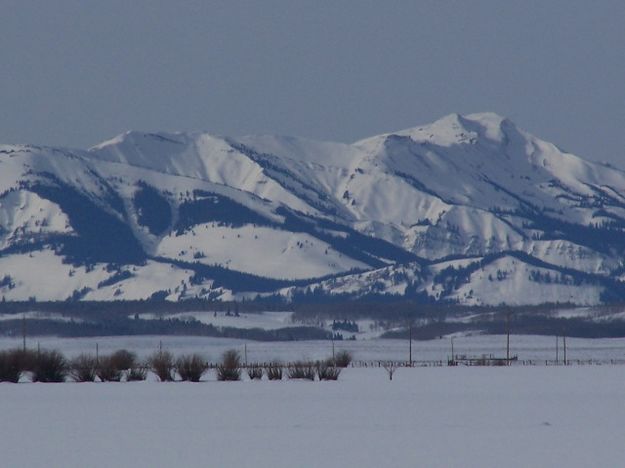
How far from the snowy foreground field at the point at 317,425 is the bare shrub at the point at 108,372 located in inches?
360

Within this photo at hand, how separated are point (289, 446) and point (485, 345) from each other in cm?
13332

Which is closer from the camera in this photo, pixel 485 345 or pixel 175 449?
pixel 175 449

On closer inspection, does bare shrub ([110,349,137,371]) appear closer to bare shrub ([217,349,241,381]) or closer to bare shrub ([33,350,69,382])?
bare shrub ([33,350,69,382])

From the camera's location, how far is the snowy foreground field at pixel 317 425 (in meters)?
35.6

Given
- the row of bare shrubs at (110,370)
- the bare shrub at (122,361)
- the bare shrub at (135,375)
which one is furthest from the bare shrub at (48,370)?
the bare shrub at (135,375)

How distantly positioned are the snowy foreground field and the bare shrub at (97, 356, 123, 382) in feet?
30.0

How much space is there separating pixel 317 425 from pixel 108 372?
3389cm

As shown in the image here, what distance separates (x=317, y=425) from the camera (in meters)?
43.6

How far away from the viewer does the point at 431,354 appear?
474 feet

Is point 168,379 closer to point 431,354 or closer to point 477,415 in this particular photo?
point 477,415

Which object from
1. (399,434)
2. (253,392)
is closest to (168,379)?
(253,392)

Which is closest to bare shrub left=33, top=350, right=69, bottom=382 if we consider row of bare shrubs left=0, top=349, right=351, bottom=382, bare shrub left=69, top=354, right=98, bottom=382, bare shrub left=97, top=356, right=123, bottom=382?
row of bare shrubs left=0, top=349, right=351, bottom=382

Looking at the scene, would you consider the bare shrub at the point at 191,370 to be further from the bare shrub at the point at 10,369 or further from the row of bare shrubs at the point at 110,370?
the bare shrub at the point at 10,369

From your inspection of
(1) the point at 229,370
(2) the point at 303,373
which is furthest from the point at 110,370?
(2) the point at 303,373
